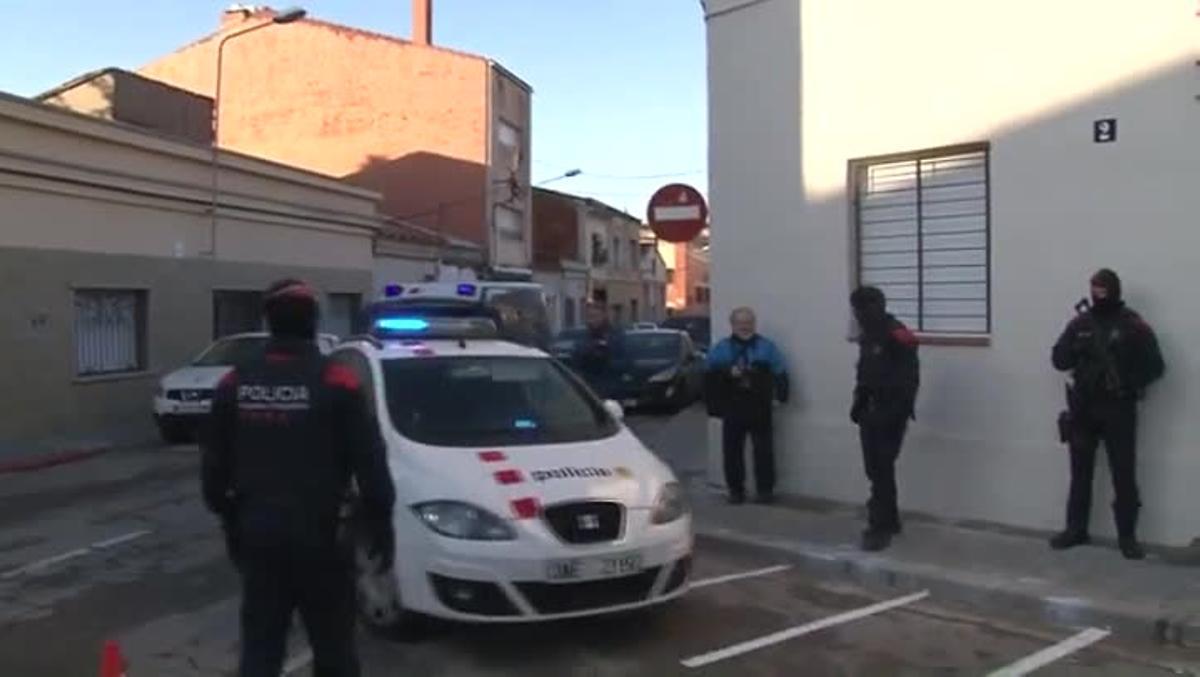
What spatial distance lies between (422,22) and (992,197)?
35.1 m

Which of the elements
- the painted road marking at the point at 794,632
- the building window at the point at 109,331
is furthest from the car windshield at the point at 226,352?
the painted road marking at the point at 794,632

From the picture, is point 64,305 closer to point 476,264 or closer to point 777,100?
point 777,100

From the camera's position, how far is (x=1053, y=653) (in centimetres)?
640

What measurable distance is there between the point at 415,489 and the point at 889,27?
18.6 ft

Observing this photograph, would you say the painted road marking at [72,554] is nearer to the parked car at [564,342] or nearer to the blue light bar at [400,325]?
the blue light bar at [400,325]

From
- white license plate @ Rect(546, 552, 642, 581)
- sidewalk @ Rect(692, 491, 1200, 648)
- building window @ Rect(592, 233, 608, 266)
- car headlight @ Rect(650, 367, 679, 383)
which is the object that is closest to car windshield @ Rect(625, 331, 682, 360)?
car headlight @ Rect(650, 367, 679, 383)

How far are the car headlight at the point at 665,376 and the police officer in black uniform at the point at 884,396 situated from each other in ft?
40.2

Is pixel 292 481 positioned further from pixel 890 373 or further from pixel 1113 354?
pixel 1113 354

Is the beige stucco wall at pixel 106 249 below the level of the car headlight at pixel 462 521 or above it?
above

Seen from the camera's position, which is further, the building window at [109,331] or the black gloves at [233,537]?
the building window at [109,331]

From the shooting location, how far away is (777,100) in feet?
35.4

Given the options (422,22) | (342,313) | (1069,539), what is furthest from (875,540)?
(422,22)

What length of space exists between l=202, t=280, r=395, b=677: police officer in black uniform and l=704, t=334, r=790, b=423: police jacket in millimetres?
6112

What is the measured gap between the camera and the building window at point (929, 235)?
940 cm
